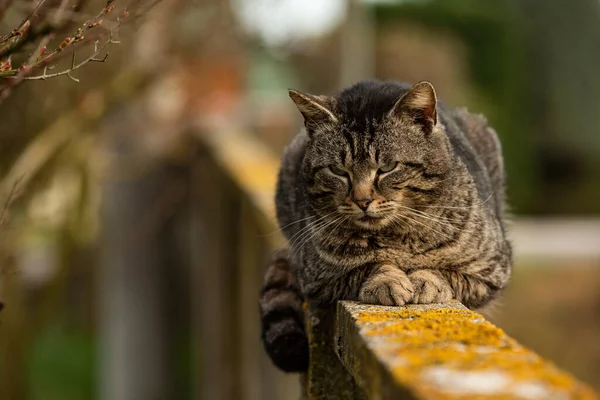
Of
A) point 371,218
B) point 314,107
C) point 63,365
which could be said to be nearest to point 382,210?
point 371,218

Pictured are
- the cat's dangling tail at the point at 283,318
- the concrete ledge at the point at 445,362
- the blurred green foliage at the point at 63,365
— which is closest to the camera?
the concrete ledge at the point at 445,362

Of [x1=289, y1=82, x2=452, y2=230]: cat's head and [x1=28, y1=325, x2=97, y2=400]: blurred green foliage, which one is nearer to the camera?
[x1=289, y1=82, x2=452, y2=230]: cat's head

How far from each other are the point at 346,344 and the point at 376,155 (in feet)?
2.71

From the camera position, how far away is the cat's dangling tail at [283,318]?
2643mm

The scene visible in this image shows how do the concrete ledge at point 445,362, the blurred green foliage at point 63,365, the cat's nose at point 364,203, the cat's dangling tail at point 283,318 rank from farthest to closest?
the blurred green foliage at point 63,365
the cat's dangling tail at point 283,318
the cat's nose at point 364,203
the concrete ledge at point 445,362

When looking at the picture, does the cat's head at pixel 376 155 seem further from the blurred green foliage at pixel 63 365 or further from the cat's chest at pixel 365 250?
the blurred green foliage at pixel 63 365

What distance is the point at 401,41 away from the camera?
551 inches

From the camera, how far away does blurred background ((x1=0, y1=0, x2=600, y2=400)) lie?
500 centimetres

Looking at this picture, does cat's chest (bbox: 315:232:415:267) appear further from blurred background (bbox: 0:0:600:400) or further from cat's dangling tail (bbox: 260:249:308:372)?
blurred background (bbox: 0:0:600:400)

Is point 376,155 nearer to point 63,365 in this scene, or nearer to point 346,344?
point 346,344

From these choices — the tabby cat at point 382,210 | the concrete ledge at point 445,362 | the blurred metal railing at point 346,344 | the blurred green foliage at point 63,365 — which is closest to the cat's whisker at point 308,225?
the tabby cat at point 382,210

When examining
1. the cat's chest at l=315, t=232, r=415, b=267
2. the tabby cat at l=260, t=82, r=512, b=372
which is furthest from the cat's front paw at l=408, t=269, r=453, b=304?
the cat's chest at l=315, t=232, r=415, b=267

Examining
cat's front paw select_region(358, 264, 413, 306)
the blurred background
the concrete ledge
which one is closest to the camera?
the concrete ledge

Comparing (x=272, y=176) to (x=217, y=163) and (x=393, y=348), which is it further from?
(x=393, y=348)
